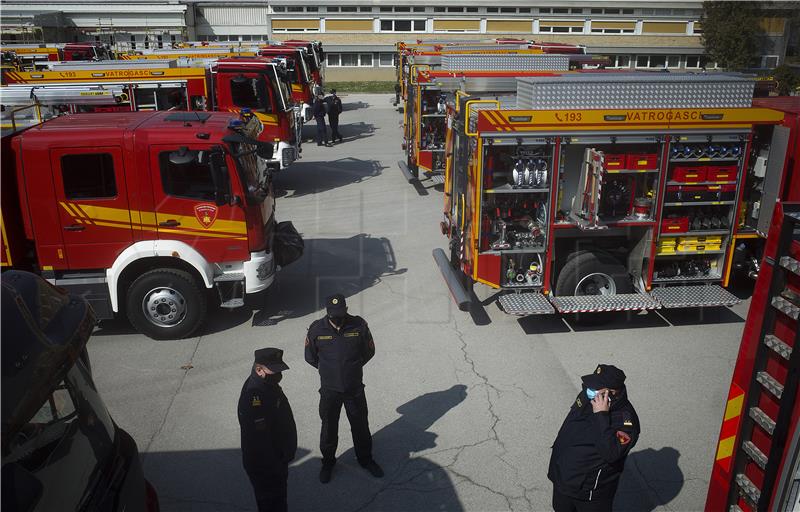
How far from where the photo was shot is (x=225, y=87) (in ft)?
51.3

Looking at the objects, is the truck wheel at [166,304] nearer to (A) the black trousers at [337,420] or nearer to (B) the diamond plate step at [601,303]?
(A) the black trousers at [337,420]

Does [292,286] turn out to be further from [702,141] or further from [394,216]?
[702,141]

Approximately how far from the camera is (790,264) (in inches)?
147

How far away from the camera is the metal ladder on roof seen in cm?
371

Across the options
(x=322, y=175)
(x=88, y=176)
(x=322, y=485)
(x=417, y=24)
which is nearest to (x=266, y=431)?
(x=322, y=485)

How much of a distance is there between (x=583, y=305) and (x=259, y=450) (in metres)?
4.84

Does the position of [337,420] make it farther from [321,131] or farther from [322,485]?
[321,131]

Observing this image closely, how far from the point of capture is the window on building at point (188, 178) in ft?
25.5

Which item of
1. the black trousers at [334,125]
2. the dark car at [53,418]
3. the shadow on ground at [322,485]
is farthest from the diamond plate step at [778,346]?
the black trousers at [334,125]

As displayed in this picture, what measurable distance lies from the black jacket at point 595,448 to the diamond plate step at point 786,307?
1055mm

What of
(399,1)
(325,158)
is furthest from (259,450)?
(399,1)

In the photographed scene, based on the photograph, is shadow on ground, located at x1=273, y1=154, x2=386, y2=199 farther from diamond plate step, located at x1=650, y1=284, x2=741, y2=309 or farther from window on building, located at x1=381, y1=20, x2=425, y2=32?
window on building, located at x1=381, y1=20, x2=425, y2=32

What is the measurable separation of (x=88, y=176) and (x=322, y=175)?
10.4 m

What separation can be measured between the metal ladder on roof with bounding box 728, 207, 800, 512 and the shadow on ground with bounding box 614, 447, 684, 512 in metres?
1.44
